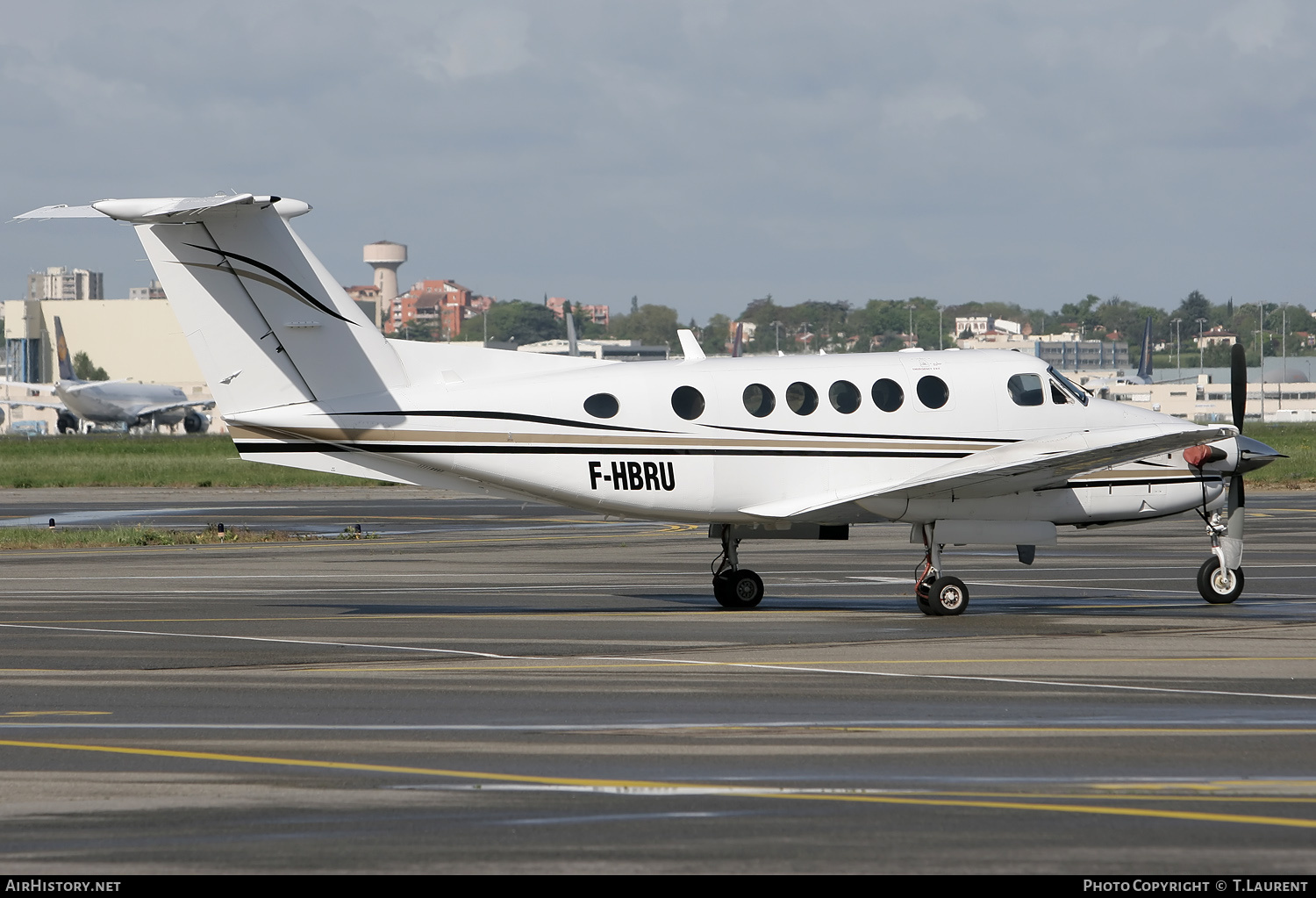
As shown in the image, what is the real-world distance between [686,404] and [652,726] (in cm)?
717

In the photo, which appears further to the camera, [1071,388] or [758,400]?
[1071,388]

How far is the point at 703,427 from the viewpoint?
17078mm

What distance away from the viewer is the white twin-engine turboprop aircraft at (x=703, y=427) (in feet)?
52.9

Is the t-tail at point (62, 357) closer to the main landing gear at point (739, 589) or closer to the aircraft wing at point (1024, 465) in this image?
the main landing gear at point (739, 589)

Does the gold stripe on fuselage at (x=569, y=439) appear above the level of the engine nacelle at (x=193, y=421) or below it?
above

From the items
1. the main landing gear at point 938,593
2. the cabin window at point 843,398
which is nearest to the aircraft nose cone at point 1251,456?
the main landing gear at point 938,593

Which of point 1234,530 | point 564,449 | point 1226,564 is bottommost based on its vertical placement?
point 1226,564

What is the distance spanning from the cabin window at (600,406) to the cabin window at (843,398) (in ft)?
8.59

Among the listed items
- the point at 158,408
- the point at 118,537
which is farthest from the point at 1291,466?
the point at 158,408

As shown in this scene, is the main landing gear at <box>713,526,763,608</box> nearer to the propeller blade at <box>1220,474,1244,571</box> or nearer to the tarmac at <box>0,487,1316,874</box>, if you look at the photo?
the tarmac at <box>0,487,1316,874</box>

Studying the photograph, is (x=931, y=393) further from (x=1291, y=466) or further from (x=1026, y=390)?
(x=1291, y=466)

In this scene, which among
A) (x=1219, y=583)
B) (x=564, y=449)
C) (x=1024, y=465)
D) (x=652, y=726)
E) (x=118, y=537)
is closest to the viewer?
(x=652, y=726)

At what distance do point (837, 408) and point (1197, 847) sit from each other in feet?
34.4

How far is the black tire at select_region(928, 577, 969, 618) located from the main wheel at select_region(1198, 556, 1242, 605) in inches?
123
